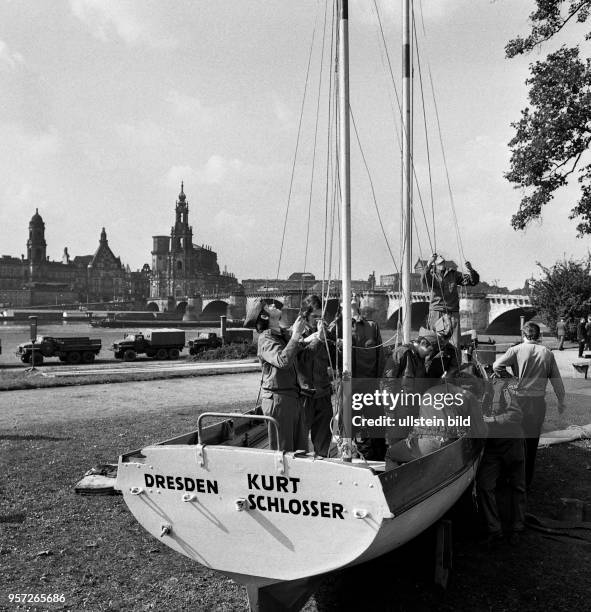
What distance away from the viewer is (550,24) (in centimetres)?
1239

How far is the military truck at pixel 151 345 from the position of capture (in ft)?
102

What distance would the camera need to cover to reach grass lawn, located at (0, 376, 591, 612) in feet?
16.5

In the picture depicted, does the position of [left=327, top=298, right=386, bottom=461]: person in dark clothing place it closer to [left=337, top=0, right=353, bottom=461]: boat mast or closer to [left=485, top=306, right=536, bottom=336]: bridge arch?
[left=337, top=0, right=353, bottom=461]: boat mast

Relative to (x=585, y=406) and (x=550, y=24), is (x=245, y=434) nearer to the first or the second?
(x=585, y=406)

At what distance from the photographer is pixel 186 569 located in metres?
5.54

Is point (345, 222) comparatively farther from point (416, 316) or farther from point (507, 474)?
point (416, 316)

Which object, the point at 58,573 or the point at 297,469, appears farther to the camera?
the point at 58,573

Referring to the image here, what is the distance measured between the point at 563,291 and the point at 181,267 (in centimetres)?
15189

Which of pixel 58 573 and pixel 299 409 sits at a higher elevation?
pixel 299 409

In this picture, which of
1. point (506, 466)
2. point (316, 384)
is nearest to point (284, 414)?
point (316, 384)

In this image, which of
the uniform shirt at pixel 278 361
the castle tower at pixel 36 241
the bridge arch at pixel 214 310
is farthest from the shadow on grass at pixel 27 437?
the castle tower at pixel 36 241

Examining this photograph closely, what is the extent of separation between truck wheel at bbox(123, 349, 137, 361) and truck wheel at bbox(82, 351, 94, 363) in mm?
1919

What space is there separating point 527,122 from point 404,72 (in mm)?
4313

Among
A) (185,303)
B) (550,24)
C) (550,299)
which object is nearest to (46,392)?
(550,24)
